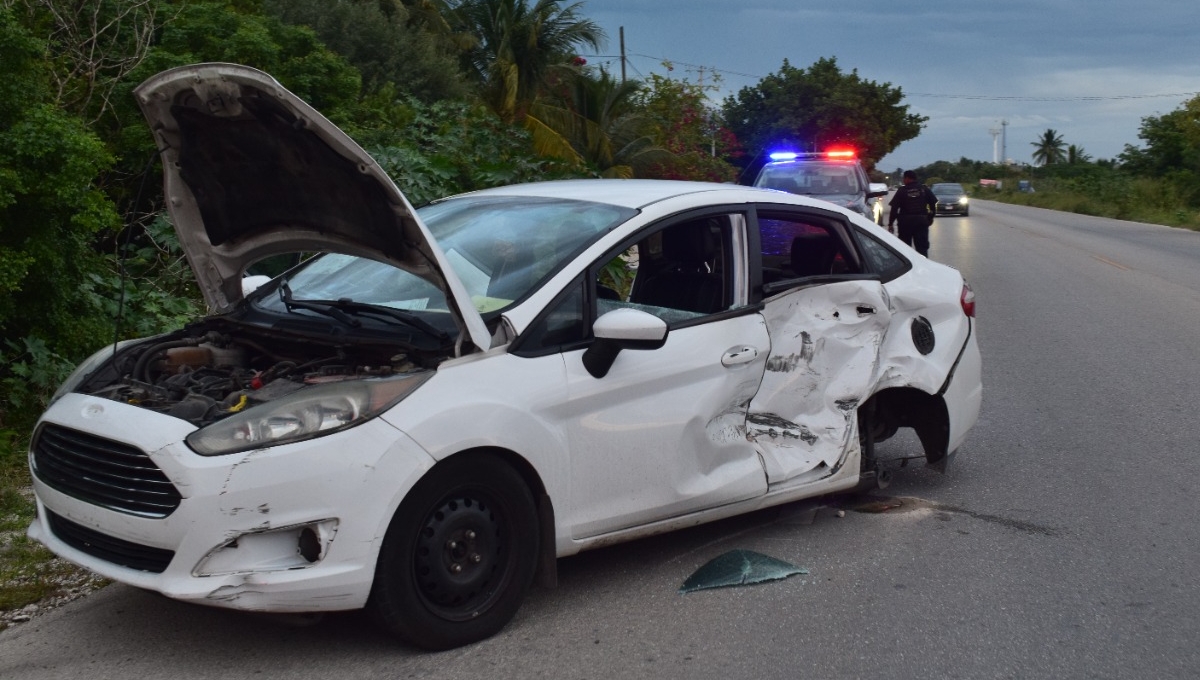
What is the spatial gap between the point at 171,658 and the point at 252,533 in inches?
28.3

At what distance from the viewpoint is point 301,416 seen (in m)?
3.99

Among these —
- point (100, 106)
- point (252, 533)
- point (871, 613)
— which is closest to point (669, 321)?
point (871, 613)

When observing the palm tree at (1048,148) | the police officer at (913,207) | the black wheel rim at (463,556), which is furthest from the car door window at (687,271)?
the palm tree at (1048,148)

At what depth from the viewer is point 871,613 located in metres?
4.73

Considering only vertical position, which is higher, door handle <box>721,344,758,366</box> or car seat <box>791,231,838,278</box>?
car seat <box>791,231,838,278</box>

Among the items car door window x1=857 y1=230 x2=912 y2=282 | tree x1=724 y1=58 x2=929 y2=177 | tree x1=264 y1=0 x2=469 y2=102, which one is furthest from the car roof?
tree x1=724 y1=58 x2=929 y2=177

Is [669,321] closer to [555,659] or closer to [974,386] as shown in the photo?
[555,659]

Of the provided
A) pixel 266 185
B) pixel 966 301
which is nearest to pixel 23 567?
pixel 266 185

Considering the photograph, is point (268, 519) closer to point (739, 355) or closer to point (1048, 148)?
point (739, 355)

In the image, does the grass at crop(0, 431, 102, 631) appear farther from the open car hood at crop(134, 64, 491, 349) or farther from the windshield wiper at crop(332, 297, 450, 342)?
the windshield wiper at crop(332, 297, 450, 342)

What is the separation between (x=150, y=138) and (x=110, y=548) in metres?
7.23

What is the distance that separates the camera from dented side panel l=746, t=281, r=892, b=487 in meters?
5.55

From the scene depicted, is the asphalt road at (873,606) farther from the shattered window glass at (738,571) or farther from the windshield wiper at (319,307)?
the windshield wiper at (319,307)

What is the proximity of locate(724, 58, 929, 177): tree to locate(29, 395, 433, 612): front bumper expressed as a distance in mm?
48733
